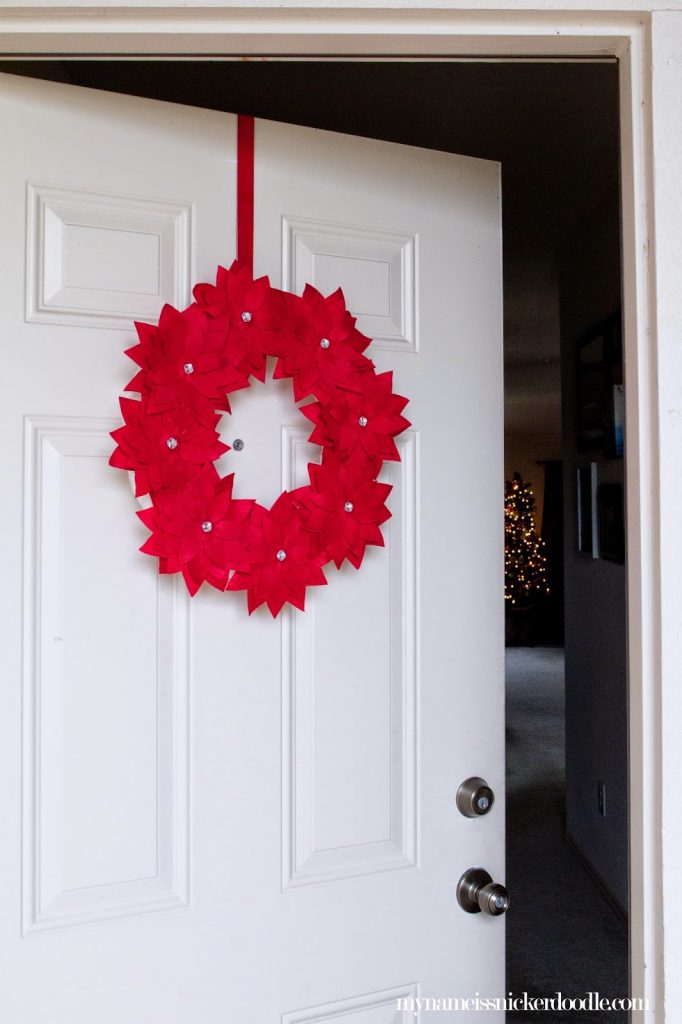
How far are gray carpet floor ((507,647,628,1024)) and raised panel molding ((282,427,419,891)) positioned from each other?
4.90ft

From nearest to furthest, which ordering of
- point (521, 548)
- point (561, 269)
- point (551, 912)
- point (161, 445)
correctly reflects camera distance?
point (161, 445) → point (551, 912) → point (561, 269) → point (521, 548)

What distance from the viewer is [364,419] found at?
103 cm

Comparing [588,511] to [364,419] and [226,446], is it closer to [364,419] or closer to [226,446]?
[364,419]

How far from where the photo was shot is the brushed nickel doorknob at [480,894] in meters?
1.11

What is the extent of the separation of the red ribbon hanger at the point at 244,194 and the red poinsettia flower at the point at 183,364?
0.12 metres

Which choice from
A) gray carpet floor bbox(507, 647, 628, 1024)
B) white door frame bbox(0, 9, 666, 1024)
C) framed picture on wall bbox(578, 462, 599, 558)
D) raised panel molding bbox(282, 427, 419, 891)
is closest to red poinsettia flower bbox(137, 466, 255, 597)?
raised panel molding bbox(282, 427, 419, 891)

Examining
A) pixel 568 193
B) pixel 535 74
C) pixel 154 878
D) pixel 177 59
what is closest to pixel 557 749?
pixel 568 193

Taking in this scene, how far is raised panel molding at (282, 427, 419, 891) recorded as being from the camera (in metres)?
1.03

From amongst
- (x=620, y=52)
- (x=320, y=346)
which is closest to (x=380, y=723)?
(x=320, y=346)

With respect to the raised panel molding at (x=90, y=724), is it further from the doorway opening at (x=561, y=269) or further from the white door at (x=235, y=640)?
the doorway opening at (x=561, y=269)

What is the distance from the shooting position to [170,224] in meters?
0.98

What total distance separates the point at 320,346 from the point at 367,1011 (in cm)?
91

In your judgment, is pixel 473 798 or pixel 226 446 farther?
pixel 473 798

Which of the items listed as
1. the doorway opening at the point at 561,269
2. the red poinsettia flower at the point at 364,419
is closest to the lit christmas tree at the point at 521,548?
the doorway opening at the point at 561,269
